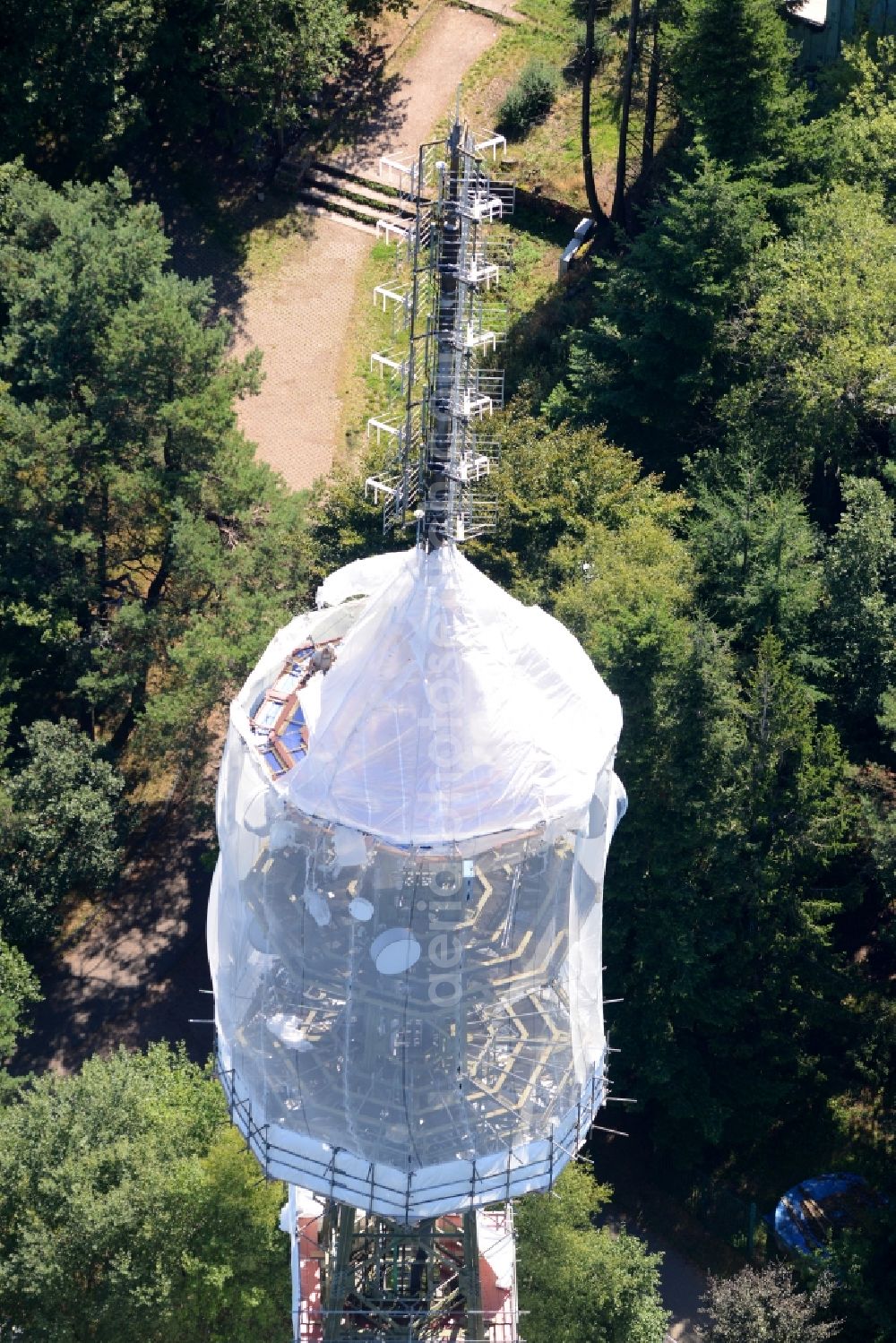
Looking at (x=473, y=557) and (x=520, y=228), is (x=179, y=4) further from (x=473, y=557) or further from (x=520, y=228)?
(x=473, y=557)

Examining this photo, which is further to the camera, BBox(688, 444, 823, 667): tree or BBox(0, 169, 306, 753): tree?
BBox(0, 169, 306, 753): tree

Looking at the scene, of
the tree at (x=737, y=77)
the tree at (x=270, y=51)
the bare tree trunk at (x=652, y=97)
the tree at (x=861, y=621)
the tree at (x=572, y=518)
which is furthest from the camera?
the tree at (x=270, y=51)

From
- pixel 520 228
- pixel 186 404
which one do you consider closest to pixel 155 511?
pixel 186 404

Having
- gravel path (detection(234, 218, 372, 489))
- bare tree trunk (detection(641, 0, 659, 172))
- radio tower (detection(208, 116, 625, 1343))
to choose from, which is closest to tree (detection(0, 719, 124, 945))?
gravel path (detection(234, 218, 372, 489))

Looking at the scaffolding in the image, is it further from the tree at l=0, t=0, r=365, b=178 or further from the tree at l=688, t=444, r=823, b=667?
the tree at l=0, t=0, r=365, b=178

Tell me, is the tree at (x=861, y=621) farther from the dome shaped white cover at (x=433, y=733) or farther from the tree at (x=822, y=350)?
the dome shaped white cover at (x=433, y=733)

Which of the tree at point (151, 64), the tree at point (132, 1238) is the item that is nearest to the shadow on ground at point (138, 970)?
the tree at point (132, 1238)
